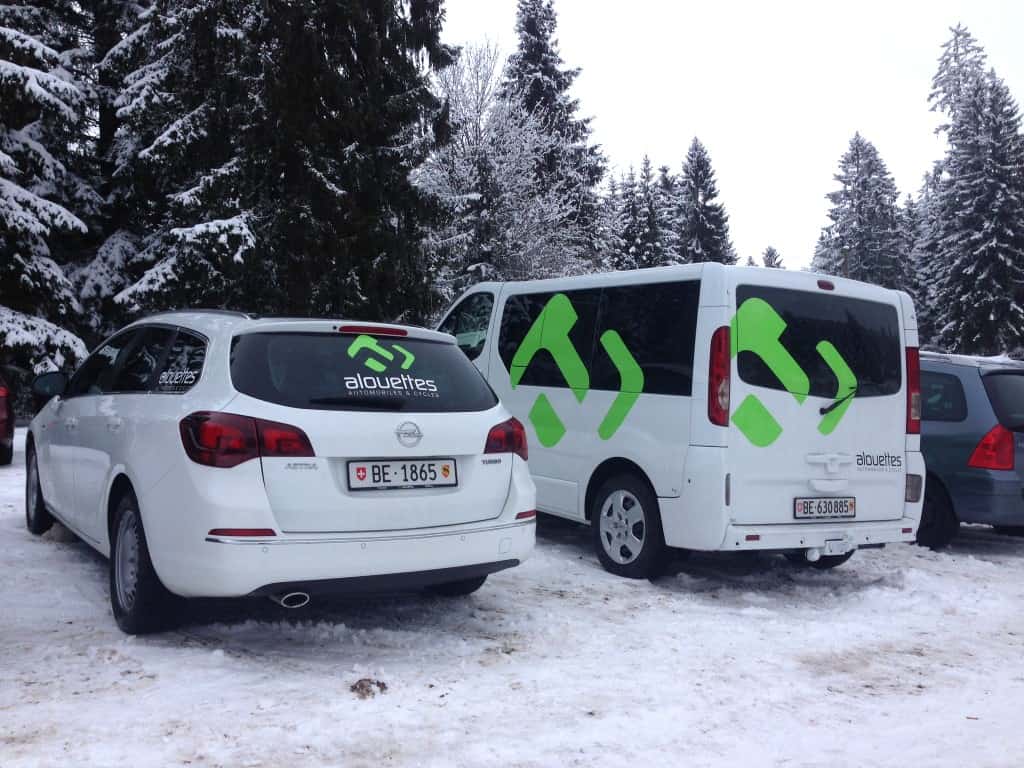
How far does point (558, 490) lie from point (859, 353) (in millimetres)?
2442

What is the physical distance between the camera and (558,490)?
7.41 meters

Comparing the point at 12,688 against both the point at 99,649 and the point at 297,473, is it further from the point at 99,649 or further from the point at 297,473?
the point at 297,473

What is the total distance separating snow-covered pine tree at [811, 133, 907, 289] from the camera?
60.7m

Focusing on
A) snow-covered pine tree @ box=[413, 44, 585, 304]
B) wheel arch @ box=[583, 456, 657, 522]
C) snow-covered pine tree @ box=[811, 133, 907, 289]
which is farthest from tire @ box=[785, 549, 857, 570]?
snow-covered pine tree @ box=[811, 133, 907, 289]

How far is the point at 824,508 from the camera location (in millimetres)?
6332

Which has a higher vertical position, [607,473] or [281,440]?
[281,440]

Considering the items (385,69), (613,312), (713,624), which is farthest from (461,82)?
(713,624)

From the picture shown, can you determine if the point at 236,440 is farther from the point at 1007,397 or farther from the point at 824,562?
the point at 1007,397

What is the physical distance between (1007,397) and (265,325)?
6.59m

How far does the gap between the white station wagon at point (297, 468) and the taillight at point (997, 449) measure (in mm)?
4821

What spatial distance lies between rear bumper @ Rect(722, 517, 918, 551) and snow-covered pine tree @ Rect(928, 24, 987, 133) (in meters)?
60.5

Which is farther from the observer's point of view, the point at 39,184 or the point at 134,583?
the point at 39,184

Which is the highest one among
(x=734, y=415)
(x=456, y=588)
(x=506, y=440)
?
(x=734, y=415)

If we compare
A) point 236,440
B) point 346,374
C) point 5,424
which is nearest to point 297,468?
point 236,440
